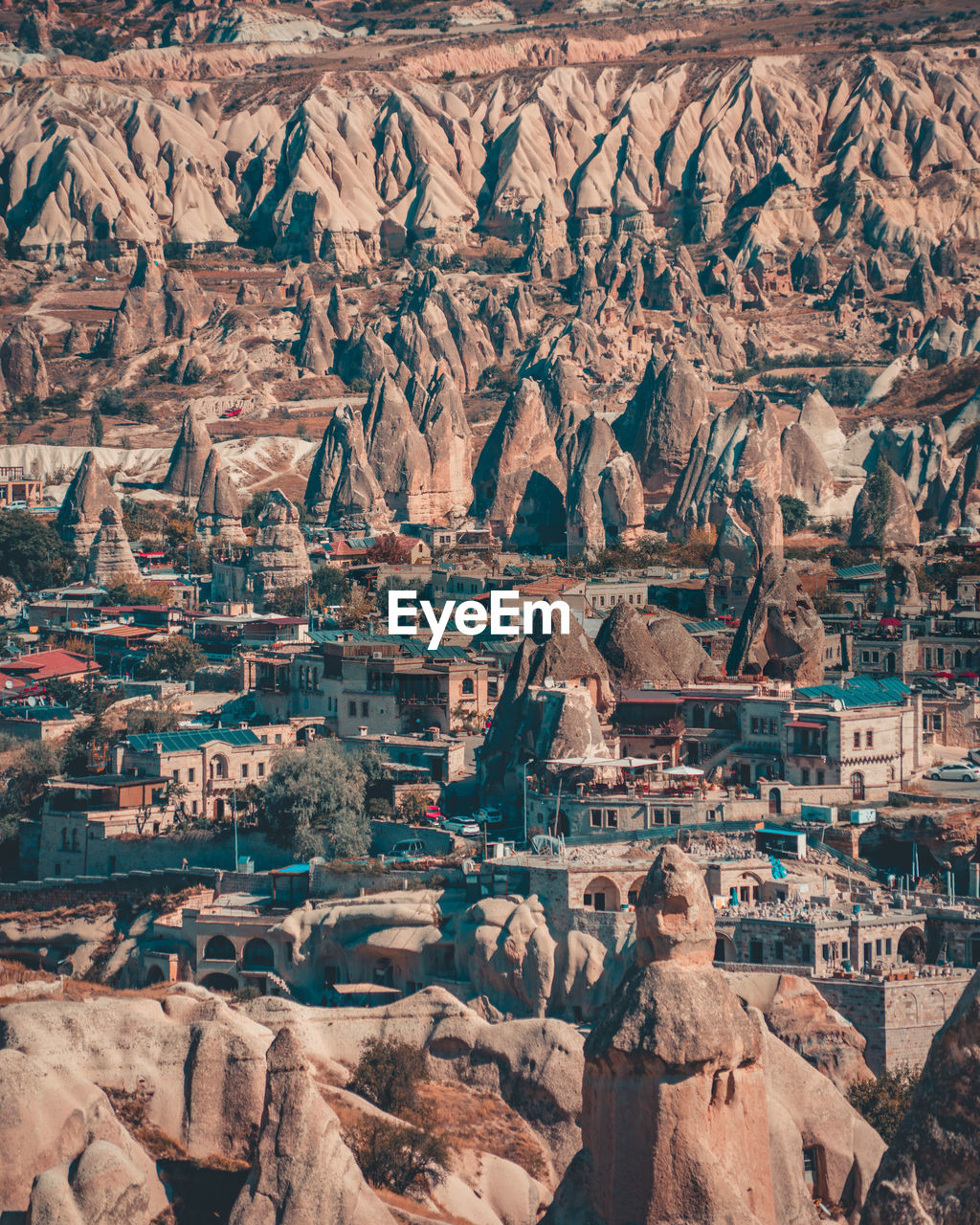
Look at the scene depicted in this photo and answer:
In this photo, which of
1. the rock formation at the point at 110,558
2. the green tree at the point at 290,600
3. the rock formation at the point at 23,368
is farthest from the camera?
the rock formation at the point at 23,368

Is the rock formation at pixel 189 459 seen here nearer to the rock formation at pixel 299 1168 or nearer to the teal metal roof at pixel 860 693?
the teal metal roof at pixel 860 693

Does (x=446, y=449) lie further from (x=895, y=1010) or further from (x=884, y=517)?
(x=895, y=1010)

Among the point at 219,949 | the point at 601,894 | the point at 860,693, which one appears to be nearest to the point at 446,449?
the point at 860,693

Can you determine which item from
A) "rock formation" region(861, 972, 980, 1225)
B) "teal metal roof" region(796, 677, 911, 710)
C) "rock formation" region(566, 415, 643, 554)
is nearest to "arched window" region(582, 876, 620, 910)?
"teal metal roof" region(796, 677, 911, 710)

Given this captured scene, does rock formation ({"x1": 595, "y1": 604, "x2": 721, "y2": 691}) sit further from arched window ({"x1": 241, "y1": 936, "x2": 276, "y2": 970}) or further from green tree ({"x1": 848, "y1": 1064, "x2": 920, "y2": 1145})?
green tree ({"x1": 848, "y1": 1064, "x2": 920, "y2": 1145})

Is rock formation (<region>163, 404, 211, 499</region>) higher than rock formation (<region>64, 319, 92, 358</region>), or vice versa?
rock formation (<region>64, 319, 92, 358</region>)

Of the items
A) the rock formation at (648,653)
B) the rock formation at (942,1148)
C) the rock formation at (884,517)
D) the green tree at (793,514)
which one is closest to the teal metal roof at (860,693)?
the rock formation at (648,653)

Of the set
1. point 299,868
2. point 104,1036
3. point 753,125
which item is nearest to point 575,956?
point 299,868
